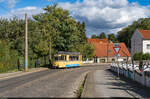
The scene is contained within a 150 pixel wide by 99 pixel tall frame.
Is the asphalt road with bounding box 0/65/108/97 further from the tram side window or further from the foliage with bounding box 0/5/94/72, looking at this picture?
the tram side window

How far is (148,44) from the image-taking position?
6125 centimetres

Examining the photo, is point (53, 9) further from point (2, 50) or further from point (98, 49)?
point (2, 50)

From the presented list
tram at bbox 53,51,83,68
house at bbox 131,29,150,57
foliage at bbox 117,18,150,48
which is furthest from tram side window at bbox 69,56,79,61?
foliage at bbox 117,18,150,48

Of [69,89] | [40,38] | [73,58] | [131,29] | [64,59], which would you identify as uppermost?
[131,29]

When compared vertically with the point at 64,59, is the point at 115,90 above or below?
below

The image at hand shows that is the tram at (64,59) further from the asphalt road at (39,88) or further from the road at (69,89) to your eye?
the road at (69,89)

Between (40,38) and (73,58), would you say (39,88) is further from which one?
(40,38)

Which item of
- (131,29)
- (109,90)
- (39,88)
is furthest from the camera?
(131,29)

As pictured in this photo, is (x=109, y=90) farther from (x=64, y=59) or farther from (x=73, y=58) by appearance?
(x=73, y=58)

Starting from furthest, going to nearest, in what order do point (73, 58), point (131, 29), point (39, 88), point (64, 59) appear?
point (131, 29) < point (73, 58) < point (64, 59) < point (39, 88)

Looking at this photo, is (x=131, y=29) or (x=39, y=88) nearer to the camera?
(x=39, y=88)

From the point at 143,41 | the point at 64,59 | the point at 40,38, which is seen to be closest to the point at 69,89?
the point at 64,59

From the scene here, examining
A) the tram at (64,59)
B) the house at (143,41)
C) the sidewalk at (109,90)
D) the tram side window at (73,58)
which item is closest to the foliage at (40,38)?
the tram at (64,59)

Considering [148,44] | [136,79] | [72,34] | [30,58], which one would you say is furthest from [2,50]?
[148,44]
